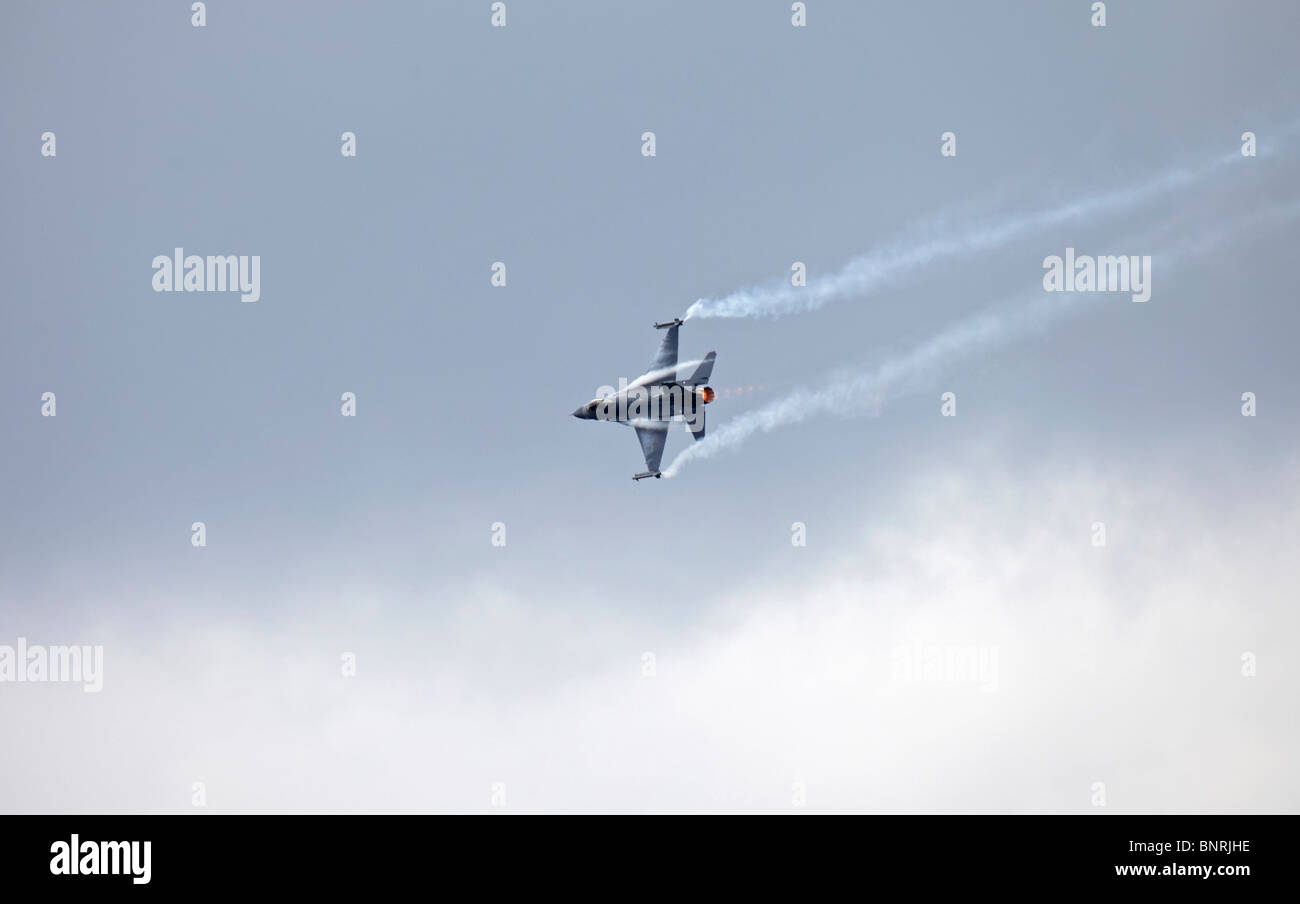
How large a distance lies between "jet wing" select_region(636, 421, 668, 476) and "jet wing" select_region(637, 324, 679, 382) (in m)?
0.40

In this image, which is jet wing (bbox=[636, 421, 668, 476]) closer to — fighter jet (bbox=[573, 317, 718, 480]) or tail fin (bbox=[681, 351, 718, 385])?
fighter jet (bbox=[573, 317, 718, 480])

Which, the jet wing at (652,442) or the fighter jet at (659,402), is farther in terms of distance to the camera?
the jet wing at (652,442)

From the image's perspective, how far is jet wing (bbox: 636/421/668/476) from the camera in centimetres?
11538

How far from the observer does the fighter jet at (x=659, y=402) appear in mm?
109188

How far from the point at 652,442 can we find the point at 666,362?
5.03 m

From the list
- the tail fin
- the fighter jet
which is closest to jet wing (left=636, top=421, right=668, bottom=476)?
the fighter jet

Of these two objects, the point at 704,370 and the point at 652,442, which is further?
the point at 652,442

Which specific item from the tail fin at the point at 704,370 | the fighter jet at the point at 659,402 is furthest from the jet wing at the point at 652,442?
the tail fin at the point at 704,370

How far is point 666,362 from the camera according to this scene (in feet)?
375

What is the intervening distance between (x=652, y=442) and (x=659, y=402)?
4.46 metres

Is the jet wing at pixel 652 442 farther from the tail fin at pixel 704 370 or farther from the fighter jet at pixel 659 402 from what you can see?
the tail fin at pixel 704 370

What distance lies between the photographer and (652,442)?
116 metres
